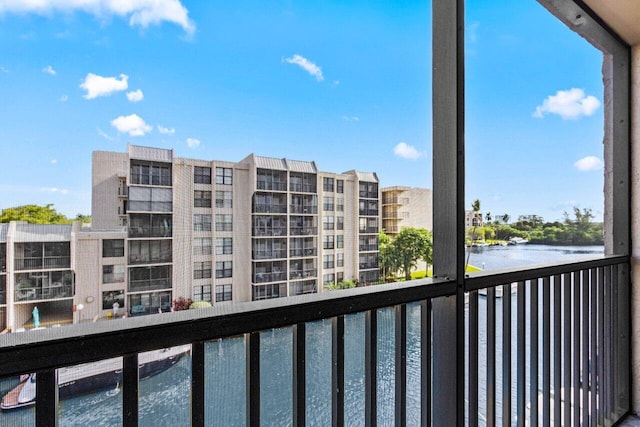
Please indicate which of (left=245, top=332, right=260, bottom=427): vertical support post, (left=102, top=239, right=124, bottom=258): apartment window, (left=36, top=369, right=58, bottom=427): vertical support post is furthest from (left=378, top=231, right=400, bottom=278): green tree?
(left=36, top=369, right=58, bottom=427): vertical support post

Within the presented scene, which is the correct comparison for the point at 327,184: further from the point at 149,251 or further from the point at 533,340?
the point at 533,340

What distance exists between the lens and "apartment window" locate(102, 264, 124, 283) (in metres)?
0.64

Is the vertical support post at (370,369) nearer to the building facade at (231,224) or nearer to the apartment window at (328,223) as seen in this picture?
the building facade at (231,224)

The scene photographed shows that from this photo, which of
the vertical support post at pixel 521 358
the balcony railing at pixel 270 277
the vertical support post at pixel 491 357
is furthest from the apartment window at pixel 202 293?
the vertical support post at pixel 521 358

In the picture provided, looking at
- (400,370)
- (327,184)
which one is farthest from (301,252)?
(400,370)

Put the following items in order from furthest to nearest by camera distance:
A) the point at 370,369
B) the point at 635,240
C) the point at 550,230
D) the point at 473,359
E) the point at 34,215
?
the point at 635,240, the point at 550,230, the point at 473,359, the point at 370,369, the point at 34,215

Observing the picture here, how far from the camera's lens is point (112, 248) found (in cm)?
64

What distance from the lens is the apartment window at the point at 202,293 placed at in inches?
29.1

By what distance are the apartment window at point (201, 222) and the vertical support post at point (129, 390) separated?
26cm

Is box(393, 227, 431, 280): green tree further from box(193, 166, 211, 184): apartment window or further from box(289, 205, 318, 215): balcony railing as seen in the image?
box(193, 166, 211, 184): apartment window

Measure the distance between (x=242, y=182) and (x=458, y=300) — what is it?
0.79 meters

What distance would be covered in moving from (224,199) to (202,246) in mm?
106

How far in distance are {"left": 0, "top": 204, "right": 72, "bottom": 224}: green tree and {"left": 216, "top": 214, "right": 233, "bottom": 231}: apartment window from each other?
0.84ft

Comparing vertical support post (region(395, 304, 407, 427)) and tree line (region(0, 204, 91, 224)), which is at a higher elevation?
tree line (region(0, 204, 91, 224))
